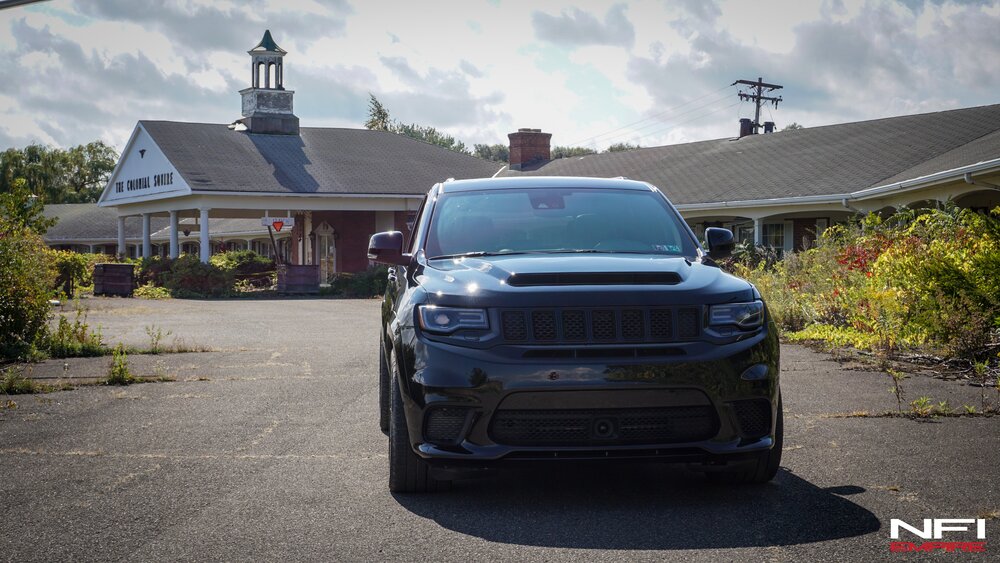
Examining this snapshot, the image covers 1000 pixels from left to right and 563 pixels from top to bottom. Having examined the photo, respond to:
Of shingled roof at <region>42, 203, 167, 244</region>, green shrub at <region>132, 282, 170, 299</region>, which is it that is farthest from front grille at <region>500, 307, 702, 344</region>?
shingled roof at <region>42, 203, 167, 244</region>

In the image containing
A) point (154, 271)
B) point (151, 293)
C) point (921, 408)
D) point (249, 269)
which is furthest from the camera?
Answer: point (249, 269)

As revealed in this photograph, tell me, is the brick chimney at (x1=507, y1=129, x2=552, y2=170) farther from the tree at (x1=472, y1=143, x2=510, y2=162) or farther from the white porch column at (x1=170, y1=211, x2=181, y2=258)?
the tree at (x1=472, y1=143, x2=510, y2=162)

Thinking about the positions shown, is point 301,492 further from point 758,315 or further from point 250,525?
point 758,315

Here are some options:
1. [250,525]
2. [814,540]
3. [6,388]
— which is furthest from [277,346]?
[814,540]

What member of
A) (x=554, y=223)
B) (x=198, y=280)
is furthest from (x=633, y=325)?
(x=198, y=280)

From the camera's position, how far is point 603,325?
16.6ft

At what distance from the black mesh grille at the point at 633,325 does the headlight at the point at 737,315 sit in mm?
361

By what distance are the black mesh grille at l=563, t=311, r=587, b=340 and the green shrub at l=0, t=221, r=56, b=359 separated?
29.8ft

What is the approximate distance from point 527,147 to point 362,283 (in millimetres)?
13034

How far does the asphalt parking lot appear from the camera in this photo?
179 inches

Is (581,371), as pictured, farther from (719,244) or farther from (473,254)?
(719,244)

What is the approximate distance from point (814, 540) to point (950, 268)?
259 inches

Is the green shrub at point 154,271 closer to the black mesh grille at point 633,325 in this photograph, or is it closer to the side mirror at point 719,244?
the side mirror at point 719,244

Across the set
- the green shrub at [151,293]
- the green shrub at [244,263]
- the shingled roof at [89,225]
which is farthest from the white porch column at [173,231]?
the shingled roof at [89,225]
